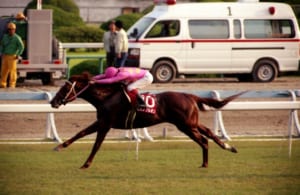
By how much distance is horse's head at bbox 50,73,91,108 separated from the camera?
1317 centimetres

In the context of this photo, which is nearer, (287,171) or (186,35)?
(287,171)

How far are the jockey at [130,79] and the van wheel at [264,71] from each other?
47.0 feet

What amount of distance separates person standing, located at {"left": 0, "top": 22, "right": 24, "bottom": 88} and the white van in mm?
3378

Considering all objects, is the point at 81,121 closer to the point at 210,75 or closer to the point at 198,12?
the point at 198,12

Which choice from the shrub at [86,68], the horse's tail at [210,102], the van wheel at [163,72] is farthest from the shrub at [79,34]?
the horse's tail at [210,102]

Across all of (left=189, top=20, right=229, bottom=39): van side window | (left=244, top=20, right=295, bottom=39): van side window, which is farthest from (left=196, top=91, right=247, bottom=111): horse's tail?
(left=244, top=20, right=295, bottom=39): van side window

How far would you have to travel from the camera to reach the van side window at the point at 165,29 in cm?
2667

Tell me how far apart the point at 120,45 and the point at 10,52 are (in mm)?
2557

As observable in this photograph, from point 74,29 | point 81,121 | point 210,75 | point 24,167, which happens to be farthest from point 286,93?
point 74,29

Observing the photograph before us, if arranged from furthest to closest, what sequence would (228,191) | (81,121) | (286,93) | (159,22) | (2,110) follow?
(159,22), (81,121), (286,93), (2,110), (228,191)

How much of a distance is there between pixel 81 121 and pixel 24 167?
18.9 feet

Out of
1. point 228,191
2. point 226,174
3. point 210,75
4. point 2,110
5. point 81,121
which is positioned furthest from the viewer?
point 210,75

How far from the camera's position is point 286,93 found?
55.4 ft

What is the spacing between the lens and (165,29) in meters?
26.9
